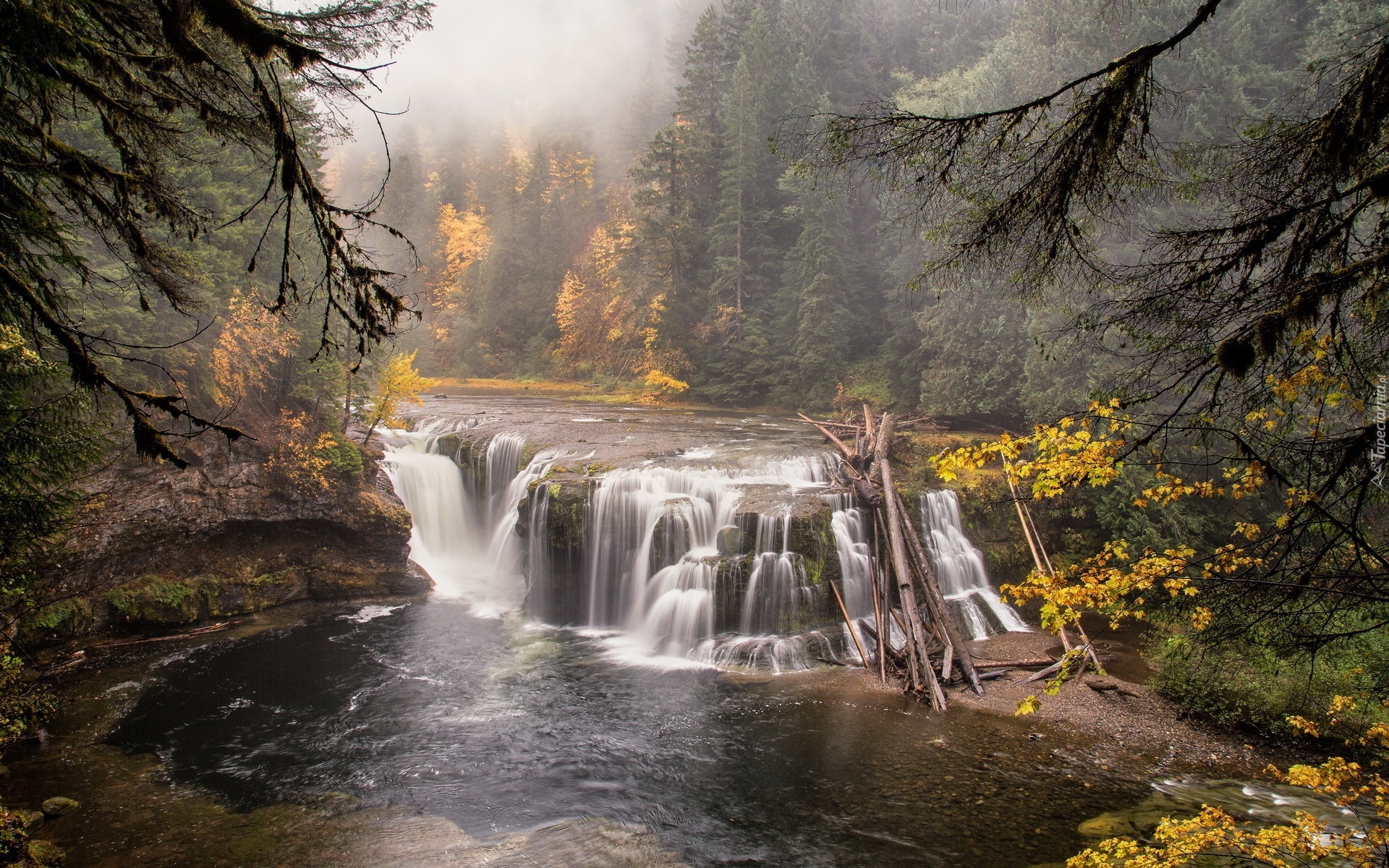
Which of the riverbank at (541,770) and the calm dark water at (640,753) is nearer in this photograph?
the riverbank at (541,770)

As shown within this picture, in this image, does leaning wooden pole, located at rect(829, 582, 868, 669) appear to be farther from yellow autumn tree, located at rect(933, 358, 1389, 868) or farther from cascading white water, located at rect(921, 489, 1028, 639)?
yellow autumn tree, located at rect(933, 358, 1389, 868)

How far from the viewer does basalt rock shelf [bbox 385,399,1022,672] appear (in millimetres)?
12016

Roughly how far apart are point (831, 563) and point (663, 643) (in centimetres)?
345

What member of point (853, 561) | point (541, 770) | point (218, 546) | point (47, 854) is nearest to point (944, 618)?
point (853, 561)

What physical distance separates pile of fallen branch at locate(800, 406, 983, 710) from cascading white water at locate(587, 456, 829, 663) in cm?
137

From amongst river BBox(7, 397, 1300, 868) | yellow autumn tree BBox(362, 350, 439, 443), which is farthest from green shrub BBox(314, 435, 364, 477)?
river BBox(7, 397, 1300, 868)

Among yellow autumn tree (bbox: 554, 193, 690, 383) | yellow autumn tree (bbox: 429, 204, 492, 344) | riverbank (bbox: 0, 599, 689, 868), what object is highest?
yellow autumn tree (bbox: 429, 204, 492, 344)

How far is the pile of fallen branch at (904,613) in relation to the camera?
992 centimetres

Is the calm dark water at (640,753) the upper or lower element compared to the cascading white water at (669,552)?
lower

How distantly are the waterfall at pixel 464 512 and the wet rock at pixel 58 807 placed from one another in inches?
363

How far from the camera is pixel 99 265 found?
42.0ft

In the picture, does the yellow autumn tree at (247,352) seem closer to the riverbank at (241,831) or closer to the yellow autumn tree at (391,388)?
the yellow autumn tree at (391,388)

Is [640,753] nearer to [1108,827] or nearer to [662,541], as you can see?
[1108,827]

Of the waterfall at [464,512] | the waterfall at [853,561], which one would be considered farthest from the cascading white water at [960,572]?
the waterfall at [464,512]
